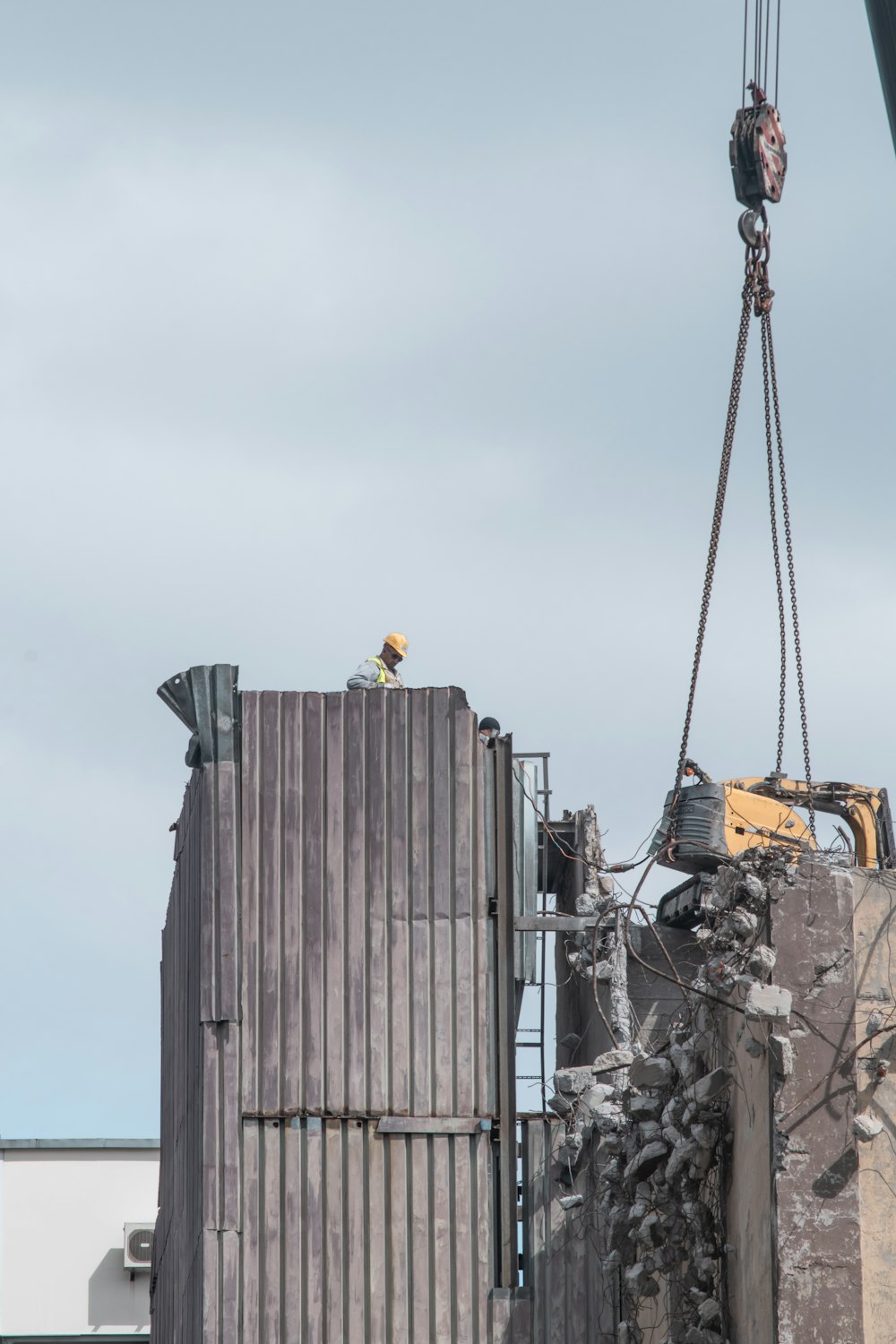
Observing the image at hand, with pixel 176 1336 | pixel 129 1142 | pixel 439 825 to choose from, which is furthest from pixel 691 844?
pixel 129 1142

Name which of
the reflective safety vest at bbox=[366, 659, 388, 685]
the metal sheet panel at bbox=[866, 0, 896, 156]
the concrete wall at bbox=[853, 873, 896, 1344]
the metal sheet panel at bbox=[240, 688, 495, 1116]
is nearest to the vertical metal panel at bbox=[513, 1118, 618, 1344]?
the metal sheet panel at bbox=[240, 688, 495, 1116]

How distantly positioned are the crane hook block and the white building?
2573 centimetres

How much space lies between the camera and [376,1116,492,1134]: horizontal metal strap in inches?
712

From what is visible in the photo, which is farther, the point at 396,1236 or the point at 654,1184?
the point at 396,1236

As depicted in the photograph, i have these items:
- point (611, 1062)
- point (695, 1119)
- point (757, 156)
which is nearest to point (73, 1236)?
point (611, 1062)

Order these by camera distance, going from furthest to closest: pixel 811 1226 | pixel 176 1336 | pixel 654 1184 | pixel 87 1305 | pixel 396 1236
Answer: pixel 87 1305 → pixel 176 1336 → pixel 396 1236 → pixel 654 1184 → pixel 811 1226

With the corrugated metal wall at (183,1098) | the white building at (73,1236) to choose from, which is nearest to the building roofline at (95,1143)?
the white building at (73,1236)

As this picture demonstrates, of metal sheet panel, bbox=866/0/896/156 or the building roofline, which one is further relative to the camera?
the building roofline

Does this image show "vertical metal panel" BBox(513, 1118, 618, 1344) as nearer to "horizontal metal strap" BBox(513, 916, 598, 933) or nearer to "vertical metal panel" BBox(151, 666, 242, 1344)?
"horizontal metal strap" BBox(513, 916, 598, 933)

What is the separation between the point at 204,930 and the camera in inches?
722

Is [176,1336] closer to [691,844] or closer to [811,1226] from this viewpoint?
[691,844]

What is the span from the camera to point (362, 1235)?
706 inches

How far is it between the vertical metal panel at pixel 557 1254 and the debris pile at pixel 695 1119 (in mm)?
2790

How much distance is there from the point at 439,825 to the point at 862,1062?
6868mm
